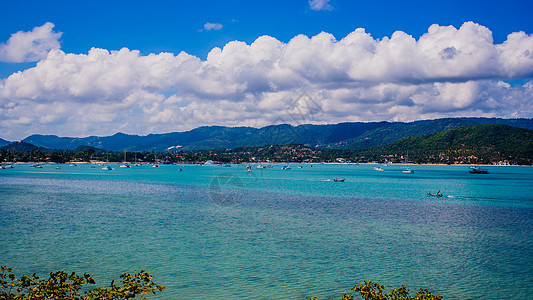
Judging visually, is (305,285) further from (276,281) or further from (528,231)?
(528,231)

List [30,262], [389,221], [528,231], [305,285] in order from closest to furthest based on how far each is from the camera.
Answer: [305,285] → [30,262] → [528,231] → [389,221]

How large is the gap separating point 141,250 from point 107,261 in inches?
127

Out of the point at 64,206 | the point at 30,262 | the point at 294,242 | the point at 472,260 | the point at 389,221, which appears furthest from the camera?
the point at 64,206

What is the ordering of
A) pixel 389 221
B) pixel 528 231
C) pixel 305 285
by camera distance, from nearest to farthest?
pixel 305 285, pixel 528 231, pixel 389 221

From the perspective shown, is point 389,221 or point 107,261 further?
point 389,221

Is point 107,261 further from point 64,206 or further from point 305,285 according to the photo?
point 64,206

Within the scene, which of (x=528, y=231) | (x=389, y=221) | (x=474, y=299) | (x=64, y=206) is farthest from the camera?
(x=64, y=206)

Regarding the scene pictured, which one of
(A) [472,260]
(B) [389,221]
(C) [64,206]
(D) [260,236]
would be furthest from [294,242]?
(C) [64,206]

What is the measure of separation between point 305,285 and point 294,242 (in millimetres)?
9594

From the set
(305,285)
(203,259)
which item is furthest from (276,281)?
(203,259)

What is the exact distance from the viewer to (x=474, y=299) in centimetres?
1945

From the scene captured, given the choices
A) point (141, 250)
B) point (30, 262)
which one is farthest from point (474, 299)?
point (30, 262)

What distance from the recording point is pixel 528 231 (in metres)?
36.7

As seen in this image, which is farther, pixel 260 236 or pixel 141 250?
pixel 260 236
